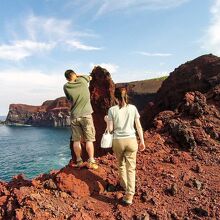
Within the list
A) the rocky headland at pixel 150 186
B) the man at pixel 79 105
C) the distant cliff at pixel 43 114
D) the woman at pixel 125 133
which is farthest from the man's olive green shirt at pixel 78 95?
the distant cliff at pixel 43 114

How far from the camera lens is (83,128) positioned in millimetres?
8797

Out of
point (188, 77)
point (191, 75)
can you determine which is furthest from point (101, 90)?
point (191, 75)

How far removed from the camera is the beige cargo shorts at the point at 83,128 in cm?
872

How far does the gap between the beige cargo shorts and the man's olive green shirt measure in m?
0.12

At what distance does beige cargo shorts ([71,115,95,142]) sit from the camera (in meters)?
8.72

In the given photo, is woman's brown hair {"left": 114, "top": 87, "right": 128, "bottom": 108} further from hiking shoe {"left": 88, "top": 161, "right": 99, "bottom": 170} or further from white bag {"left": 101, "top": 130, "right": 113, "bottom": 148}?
hiking shoe {"left": 88, "top": 161, "right": 99, "bottom": 170}

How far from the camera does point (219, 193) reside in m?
8.28

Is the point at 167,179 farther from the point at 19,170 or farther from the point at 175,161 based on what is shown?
the point at 19,170

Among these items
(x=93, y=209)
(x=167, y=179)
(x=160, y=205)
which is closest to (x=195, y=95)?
(x=167, y=179)

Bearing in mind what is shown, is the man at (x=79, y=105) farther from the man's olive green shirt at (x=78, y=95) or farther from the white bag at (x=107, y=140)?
the white bag at (x=107, y=140)

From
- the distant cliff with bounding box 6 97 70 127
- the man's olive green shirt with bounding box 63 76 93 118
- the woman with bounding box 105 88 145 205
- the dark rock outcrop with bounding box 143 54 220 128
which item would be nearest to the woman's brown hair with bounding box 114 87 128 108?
the woman with bounding box 105 88 145 205

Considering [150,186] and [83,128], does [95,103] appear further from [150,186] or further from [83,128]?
[150,186]

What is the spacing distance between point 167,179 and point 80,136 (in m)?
2.42

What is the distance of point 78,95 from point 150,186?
110 inches
